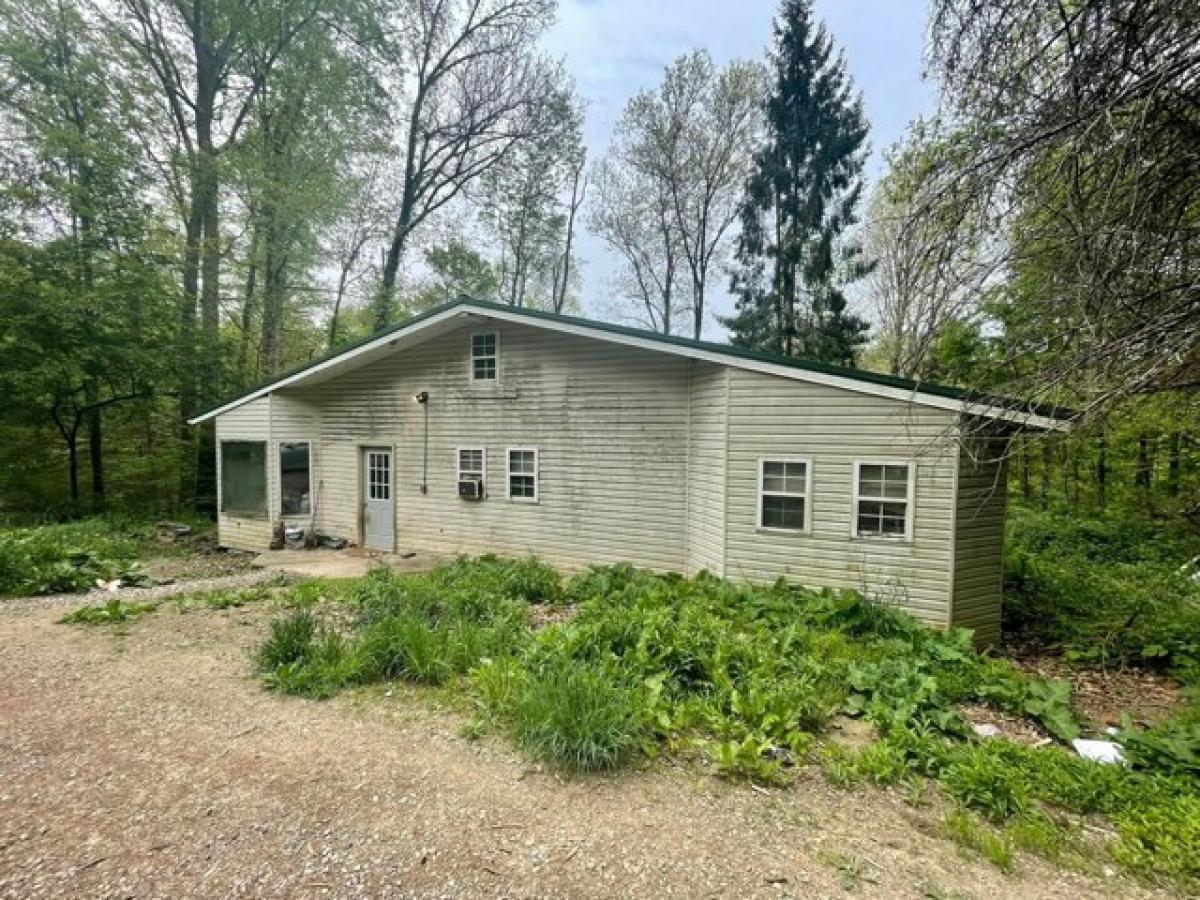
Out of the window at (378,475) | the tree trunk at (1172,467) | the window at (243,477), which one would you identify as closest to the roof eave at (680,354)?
the window at (243,477)

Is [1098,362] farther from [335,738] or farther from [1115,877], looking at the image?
[335,738]

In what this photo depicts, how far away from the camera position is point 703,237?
20219 mm

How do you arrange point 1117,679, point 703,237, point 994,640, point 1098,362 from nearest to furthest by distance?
1. point 1098,362
2. point 1117,679
3. point 994,640
4. point 703,237

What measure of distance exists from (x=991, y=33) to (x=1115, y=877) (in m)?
4.88

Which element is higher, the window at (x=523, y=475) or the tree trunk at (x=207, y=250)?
the tree trunk at (x=207, y=250)

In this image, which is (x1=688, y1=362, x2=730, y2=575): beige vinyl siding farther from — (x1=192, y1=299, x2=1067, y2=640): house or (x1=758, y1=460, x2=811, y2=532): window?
(x1=758, y1=460, x2=811, y2=532): window

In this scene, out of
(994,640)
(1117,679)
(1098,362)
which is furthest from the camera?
(994,640)

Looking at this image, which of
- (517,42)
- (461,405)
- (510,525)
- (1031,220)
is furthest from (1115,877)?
(517,42)

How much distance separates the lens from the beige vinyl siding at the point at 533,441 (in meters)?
8.55

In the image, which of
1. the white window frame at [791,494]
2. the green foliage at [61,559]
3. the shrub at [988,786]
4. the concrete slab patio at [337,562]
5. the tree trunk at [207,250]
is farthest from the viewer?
the tree trunk at [207,250]

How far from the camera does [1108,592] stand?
7.80 m

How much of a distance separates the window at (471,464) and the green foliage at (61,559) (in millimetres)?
5182

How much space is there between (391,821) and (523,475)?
278 inches

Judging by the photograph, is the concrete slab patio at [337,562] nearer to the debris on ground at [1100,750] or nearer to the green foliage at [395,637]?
the green foliage at [395,637]
